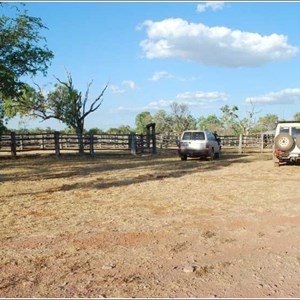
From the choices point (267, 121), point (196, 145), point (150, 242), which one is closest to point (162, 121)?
point (267, 121)

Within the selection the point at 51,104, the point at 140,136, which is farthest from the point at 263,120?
the point at 140,136

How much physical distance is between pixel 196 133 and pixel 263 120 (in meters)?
76.2

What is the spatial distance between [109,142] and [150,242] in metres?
20.0

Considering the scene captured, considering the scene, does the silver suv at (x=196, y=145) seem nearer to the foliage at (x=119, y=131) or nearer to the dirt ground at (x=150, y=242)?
the dirt ground at (x=150, y=242)

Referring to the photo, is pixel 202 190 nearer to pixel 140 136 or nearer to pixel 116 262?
pixel 116 262

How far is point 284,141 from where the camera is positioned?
1432cm

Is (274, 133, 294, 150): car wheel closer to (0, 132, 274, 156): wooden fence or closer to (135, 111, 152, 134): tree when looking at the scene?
(0, 132, 274, 156): wooden fence

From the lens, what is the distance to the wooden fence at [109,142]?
848 inches

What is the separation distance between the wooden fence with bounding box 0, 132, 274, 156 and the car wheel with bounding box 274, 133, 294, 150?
36.6 ft

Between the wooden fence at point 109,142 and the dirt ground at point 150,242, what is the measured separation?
12.3 m

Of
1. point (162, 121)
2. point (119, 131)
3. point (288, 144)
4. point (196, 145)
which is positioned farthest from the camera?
point (162, 121)

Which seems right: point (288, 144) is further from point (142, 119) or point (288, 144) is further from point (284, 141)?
point (142, 119)

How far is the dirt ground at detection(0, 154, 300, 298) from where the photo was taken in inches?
145

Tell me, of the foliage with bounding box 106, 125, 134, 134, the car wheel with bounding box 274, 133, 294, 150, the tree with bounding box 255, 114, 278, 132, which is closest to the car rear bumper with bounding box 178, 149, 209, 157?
the car wheel with bounding box 274, 133, 294, 150
